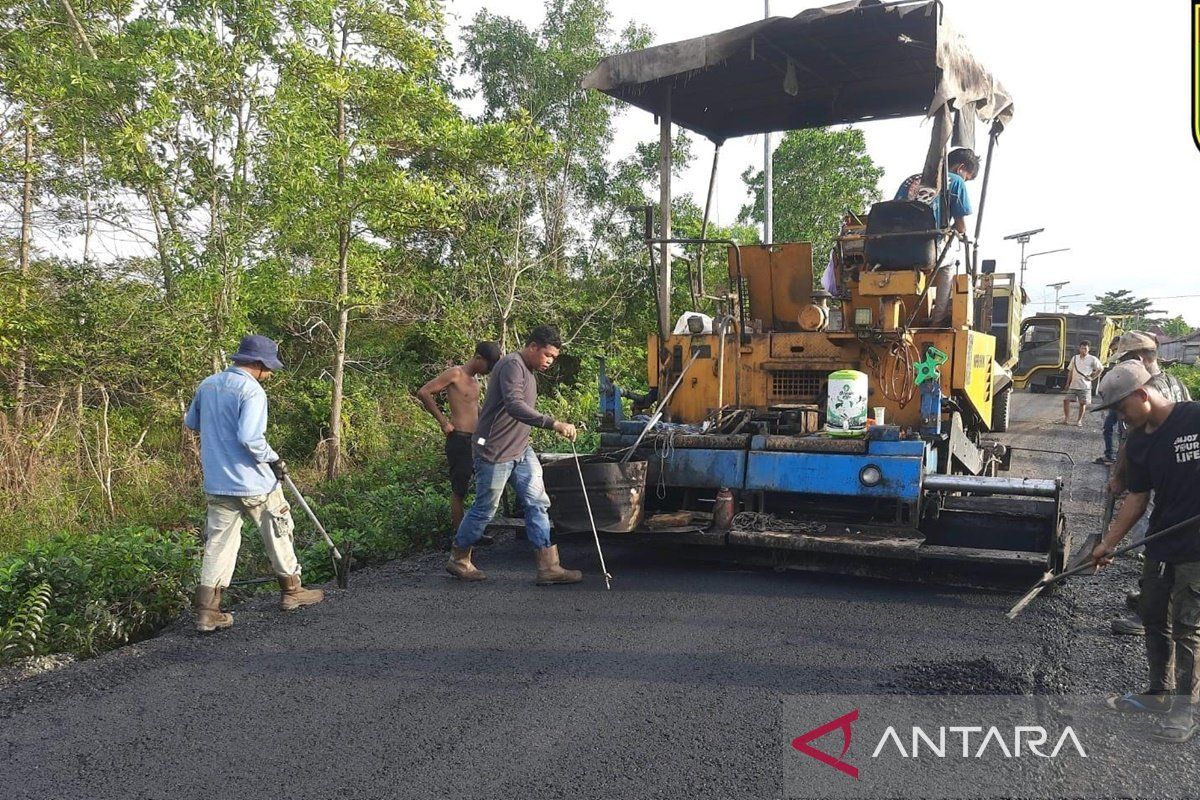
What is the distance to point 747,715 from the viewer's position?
3223mm

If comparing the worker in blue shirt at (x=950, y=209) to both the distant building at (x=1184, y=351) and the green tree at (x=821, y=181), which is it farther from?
the distant building at (x=1184, y=351)

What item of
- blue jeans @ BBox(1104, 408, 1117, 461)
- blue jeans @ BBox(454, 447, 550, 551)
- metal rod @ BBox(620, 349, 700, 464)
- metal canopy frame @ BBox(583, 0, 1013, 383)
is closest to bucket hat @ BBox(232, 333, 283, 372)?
blue jeans @ BBox(454, 447, 550, 551)

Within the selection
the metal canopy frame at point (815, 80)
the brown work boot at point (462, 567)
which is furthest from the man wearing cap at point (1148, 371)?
the brown work boot at point (462, 567)

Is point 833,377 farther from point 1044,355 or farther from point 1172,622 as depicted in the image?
point 1044,355

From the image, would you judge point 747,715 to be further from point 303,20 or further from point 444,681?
point 303,20

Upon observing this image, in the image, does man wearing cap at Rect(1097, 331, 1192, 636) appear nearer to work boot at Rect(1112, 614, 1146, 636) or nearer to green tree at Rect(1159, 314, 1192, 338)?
work boot at Rect(1112, 614, 1146, 636)

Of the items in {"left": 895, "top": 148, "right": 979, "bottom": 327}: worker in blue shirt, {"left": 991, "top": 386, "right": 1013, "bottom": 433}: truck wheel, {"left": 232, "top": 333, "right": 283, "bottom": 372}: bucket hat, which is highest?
{"left": 895, "top": 148, "right": 979, "bottom": 327}: worker in blue shirt

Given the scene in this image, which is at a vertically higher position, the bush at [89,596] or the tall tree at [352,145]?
the tall tree at [352,145]

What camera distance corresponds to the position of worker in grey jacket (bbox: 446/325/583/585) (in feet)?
16.9

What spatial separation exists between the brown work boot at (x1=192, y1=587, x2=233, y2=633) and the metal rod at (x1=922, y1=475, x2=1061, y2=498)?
4105mm

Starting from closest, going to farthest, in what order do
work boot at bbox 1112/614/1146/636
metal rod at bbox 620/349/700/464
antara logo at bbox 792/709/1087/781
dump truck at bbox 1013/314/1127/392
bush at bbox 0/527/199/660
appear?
antara logo at bbox 792/709/1087/781, work boot at bbox 1112/614/1146/636, bush at bbox 0/527/199/660, metal rod at bbox 620/349/700/464, dump truck at bbox 1013/314/1127/392

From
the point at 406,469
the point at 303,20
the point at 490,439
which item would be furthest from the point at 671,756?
the point at 303,20

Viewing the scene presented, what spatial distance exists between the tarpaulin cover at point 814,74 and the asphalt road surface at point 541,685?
3.33 metres

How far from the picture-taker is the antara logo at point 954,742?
2914mm
